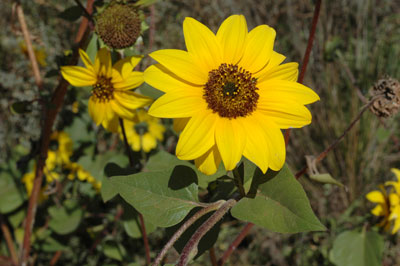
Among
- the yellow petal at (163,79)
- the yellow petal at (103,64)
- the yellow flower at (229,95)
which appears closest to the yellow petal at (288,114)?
the yellow flower at (229,95)

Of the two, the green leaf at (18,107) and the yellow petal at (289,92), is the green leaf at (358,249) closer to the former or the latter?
the yellow petal at (289,92)

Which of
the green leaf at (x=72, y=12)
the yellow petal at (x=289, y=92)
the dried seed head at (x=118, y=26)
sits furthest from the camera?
the green leaf at (x=72, y=12)

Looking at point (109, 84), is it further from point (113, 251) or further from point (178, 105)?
point (113, 251)

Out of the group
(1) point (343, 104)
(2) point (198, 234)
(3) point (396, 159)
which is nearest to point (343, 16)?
(1) point (343, 104)

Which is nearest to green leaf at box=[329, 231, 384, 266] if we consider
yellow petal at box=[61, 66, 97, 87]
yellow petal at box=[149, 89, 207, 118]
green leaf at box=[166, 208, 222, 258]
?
green leaf at box=[166, 208, 222, 258]

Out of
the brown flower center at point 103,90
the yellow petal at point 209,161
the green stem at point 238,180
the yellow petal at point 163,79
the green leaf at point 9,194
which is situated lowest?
the green leaf at point 9,194

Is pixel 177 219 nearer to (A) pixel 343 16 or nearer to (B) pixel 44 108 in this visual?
(B) pixel 44 108
